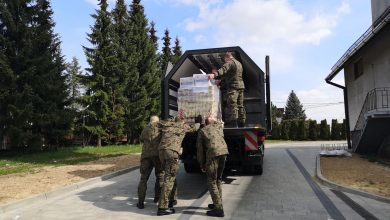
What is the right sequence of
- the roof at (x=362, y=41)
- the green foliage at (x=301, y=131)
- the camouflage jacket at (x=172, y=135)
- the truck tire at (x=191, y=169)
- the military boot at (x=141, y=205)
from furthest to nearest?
1. the green foliage at (x=301, y=131)
2. the roof at (x=362, y=41)
3. the truck tire at (x=191, y=169)
4. the military boot at (x=141, y=205)
5. the camouflage jacket at (x=172, y=135)

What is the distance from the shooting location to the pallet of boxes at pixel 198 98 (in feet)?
28.7

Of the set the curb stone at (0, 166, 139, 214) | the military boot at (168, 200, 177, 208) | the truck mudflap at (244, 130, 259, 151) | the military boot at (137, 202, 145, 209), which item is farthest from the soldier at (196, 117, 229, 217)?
the curb stone at (0, 166, 139, 214)

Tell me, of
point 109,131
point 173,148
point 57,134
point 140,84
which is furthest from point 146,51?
point 173,148

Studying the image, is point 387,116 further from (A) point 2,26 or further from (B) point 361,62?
(A) point 2,26

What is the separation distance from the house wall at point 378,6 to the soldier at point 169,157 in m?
14.7

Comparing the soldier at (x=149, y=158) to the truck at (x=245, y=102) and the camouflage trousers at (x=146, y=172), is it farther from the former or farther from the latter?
the truck at (x=245, y=102)

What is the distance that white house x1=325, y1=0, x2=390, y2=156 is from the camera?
14352 mm

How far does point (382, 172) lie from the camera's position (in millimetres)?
11406

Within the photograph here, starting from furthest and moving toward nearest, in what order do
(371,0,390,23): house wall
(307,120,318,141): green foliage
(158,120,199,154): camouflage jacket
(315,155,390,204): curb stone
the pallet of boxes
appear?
1. (307,120,318,141): green foliage
2. (371,0,390,23): house wall
3. the pallet of boxes
4. (315,155,390,204): curb stone
5. (158,120,199,154): camouflage jacket

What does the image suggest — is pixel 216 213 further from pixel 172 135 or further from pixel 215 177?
pixel 172 135

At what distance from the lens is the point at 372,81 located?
16.5m

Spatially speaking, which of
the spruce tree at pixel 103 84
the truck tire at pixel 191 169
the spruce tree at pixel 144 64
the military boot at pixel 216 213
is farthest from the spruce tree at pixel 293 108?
the military boot at pixel 216 213

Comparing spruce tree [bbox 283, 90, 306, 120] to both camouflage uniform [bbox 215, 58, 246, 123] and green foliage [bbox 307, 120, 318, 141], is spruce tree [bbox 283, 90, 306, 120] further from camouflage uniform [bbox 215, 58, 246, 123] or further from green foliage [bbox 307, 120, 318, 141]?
camouflage uniform [bbox 215, 58, 246, 123]

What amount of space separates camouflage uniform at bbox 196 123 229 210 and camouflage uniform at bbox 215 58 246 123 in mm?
1966
